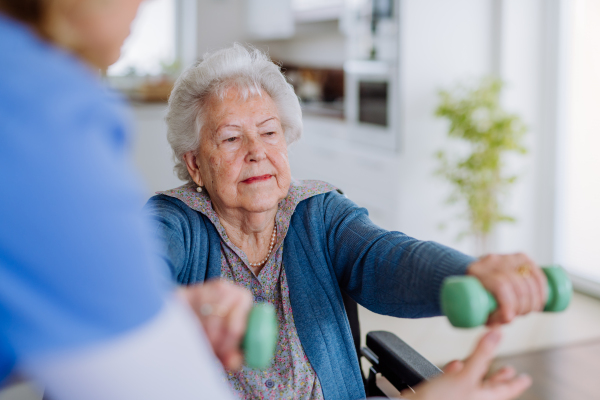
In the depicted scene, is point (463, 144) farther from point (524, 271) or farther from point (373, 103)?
point (524, 271)

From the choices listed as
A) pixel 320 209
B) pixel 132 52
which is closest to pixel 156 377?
pixel 320 209

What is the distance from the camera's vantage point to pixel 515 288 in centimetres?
78

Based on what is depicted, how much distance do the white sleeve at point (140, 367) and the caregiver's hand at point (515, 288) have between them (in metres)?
0.44

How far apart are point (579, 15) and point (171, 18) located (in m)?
4.21

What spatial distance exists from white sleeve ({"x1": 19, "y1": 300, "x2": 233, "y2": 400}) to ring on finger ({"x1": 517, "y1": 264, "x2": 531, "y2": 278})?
1.62 ft

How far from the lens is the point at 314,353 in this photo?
1.27m

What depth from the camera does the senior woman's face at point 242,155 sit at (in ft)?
4.57

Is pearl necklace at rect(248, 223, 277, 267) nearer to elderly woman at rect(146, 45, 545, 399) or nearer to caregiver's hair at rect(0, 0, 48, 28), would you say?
elderly woman at rect(146, 45, 545, 399)

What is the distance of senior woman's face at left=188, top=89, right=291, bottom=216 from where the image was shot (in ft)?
4.57

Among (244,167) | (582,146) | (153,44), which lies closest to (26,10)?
(244,167)

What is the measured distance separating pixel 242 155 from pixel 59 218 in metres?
1.02

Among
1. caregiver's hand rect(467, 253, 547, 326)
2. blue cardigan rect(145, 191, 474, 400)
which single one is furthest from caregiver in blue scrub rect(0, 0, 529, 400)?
blue cardigan rect(145, 191, 474, 400)

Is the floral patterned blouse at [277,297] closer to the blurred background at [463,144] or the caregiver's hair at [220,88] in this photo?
the caregiver's hair at [220,88]

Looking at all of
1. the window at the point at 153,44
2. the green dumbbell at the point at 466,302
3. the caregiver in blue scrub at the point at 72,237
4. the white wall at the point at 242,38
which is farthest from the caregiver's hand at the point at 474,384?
the window at the point at 153,44
